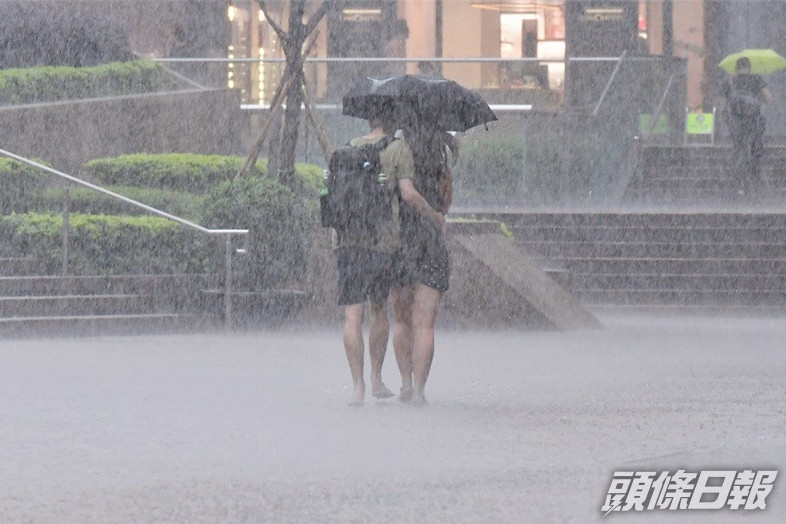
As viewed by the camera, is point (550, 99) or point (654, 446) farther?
point (550, 99)

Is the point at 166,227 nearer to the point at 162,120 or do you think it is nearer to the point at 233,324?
the point at 233,324

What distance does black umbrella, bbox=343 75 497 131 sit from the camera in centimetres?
1023

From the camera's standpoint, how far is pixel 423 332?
33.0ft

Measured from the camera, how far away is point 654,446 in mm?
8812

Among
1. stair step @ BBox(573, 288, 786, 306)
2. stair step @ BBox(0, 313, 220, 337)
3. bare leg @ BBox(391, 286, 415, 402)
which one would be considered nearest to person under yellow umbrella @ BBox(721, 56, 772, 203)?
stair step @ BBox(573, 288, 786, 306)

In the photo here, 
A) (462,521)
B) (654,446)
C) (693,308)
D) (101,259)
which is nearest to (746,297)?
(693,308)

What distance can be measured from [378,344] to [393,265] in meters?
0.54

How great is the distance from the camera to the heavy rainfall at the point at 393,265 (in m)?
8.05

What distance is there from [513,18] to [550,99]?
4.84 m

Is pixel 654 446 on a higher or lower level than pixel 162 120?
lower

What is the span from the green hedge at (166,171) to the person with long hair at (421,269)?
28.3ft

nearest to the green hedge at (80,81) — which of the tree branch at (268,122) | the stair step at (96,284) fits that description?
the tree branch at (268,122)

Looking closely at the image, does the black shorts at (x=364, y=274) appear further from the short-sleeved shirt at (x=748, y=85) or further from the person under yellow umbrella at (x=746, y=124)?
the short-sleeved shirt at (x=748, y=85)

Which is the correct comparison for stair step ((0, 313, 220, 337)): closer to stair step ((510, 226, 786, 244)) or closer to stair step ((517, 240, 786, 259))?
stair step ((517, 240, 786, 259))
